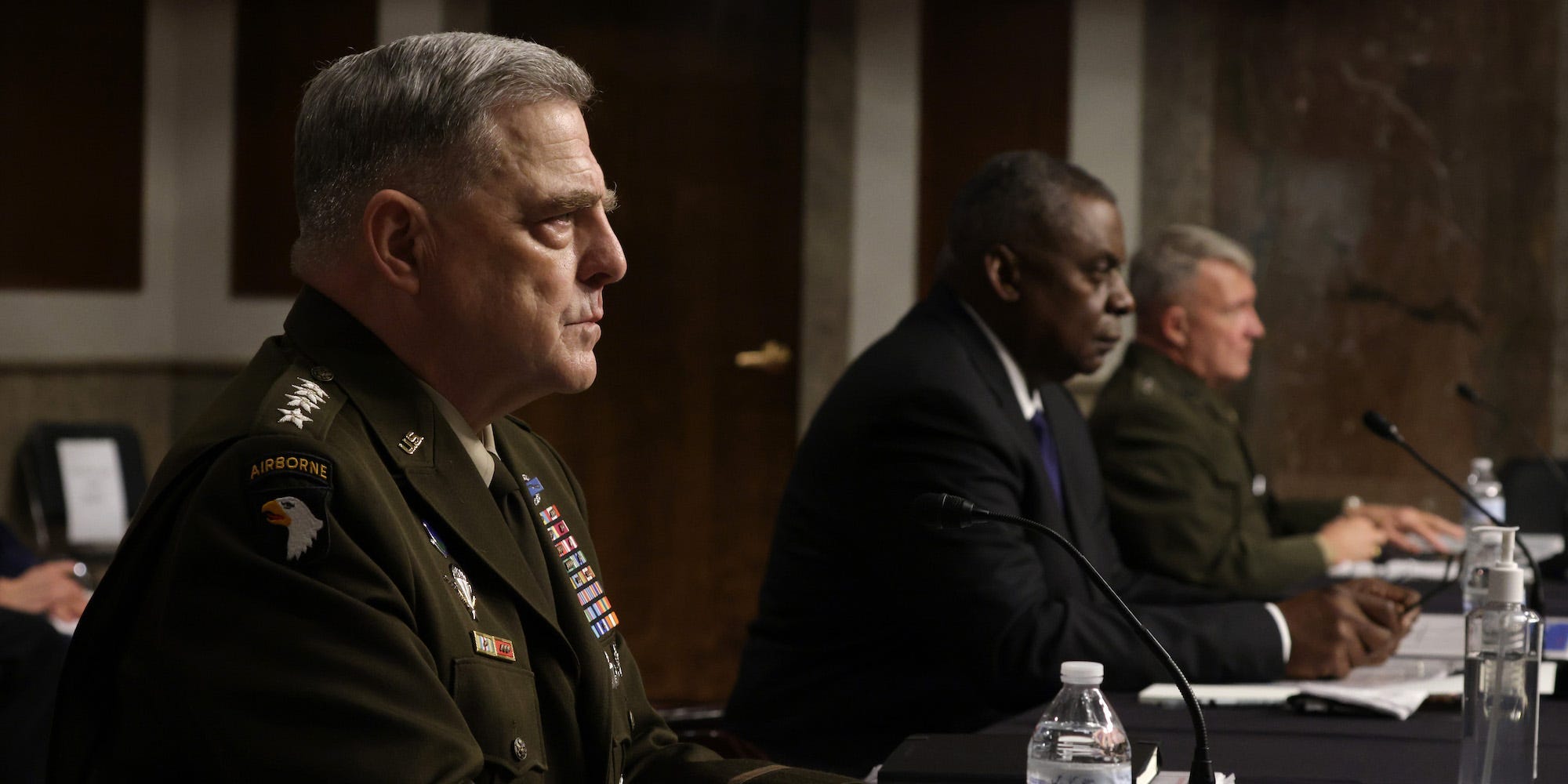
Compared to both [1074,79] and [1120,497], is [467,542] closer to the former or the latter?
[1120,497]

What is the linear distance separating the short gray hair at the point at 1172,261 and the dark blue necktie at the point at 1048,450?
4.23 feet

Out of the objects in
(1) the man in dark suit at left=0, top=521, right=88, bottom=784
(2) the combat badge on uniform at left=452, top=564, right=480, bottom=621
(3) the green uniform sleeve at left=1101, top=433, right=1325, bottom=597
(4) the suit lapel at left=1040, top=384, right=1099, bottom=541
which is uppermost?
(2) the combat badge on uniform at left=452, top=564, right=480, bottom=621

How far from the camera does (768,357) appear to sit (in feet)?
19.1

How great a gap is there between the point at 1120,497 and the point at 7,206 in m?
3.95

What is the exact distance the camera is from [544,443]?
5.83 feet

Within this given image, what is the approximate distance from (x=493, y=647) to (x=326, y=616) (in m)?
0.20

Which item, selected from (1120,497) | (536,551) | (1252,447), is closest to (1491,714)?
(536,551)

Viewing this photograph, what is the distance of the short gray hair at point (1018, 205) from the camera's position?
2.69 m

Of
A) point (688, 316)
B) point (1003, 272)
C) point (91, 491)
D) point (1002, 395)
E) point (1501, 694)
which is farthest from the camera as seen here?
point (688, 316)

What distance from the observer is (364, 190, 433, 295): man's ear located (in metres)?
1.40

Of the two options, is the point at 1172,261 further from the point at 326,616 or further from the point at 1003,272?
the point at 326,616

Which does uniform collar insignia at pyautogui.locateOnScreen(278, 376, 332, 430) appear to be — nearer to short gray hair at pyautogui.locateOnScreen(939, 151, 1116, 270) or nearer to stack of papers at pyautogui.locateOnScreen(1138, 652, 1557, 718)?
stack of papers at pyautogui.locateOnScreen(1138, 652, 1557, 718)

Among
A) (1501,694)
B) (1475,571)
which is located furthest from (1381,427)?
(1501,694)

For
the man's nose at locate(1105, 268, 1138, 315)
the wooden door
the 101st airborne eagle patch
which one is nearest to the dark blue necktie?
the man's nose at locate(1105, 268, 1138, 315)
